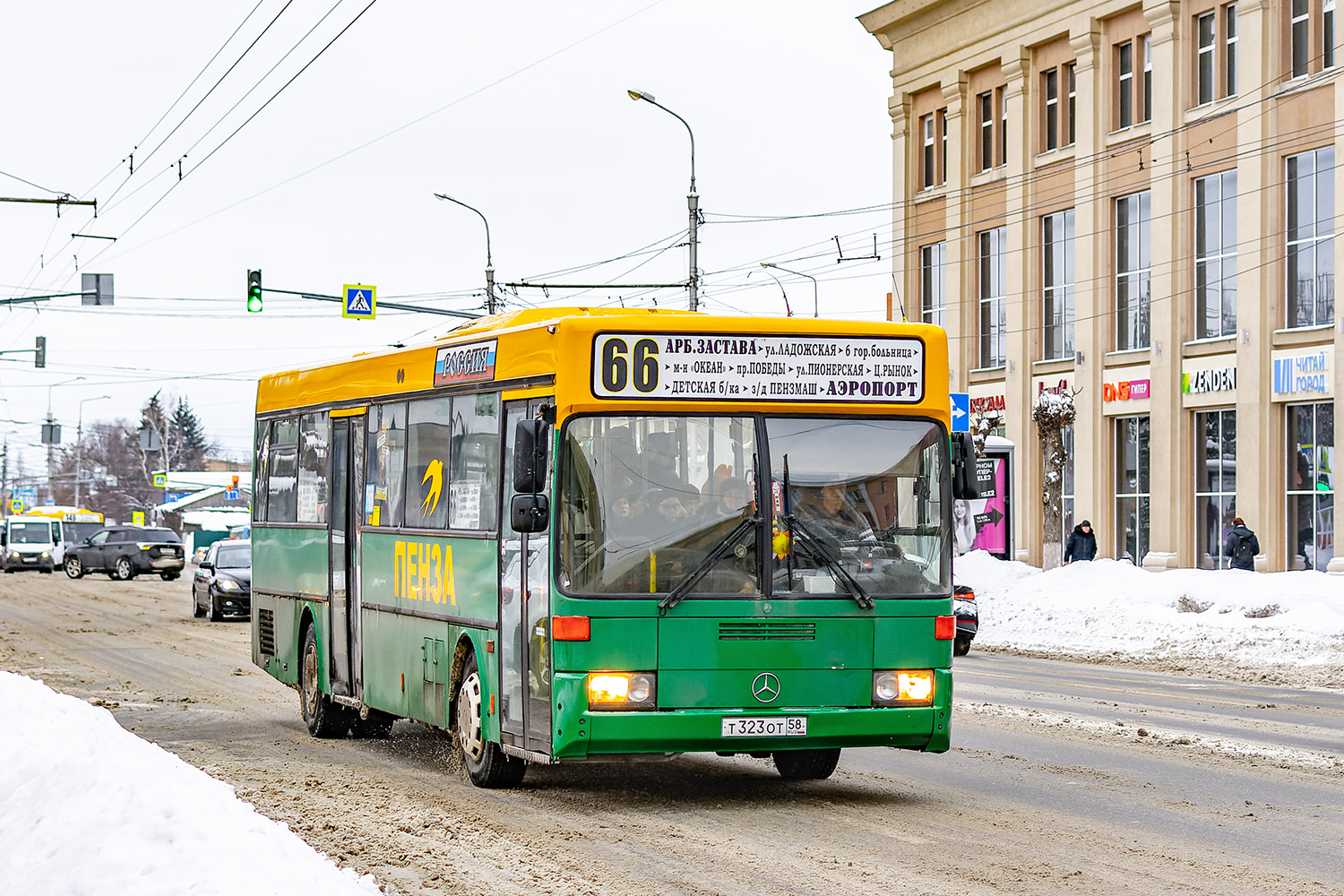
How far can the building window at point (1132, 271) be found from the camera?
41219mm

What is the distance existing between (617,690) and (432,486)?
2566mm

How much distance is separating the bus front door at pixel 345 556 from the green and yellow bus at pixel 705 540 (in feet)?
7.69

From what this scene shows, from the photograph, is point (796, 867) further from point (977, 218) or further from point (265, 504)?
point (977, 218)

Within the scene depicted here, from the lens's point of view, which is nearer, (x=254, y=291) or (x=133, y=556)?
(x=254, y=291)

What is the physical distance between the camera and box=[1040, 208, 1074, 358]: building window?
43.8 metres

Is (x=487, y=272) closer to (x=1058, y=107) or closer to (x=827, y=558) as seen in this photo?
(x=1058, y=107)

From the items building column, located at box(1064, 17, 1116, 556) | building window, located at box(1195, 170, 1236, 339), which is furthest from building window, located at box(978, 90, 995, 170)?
building window, located at box(1195, 170, 1236, 339)

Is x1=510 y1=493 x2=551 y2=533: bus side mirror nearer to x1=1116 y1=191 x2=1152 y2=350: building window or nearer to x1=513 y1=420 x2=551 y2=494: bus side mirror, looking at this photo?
x1=513 y1=420 x2=551 y2=494: bus side mirror

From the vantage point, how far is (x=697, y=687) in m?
9.47

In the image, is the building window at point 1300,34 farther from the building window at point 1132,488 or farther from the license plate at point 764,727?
the license plate at point 764,727

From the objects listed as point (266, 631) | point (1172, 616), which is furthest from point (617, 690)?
point (1172, 616)

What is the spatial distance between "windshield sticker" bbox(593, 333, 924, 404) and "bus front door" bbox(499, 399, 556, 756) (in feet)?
1.53

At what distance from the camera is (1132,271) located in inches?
1642

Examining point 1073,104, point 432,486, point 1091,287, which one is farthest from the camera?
point 1073,104
